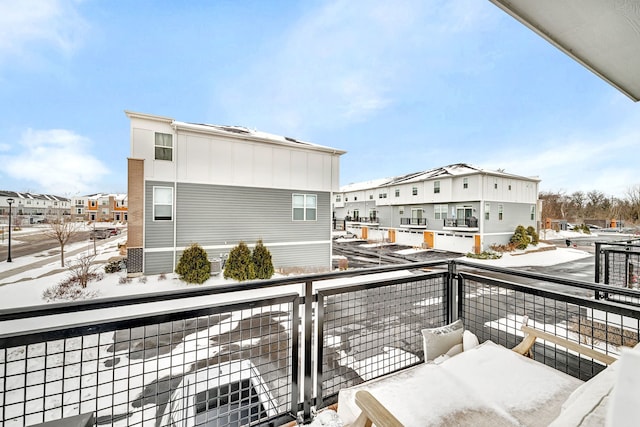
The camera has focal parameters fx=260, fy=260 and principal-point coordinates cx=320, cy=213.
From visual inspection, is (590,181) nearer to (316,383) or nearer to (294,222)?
(294,222)

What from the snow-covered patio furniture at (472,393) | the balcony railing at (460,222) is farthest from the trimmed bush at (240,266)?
the balcony railing at (460,222)

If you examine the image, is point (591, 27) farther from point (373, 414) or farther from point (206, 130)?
point (206, 130)

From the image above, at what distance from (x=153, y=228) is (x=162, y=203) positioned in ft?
2.77

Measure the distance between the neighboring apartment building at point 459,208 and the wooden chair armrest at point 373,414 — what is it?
1591 centimetres

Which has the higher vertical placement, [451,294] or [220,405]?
[451,294]

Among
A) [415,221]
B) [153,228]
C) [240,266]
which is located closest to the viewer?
[240,266]

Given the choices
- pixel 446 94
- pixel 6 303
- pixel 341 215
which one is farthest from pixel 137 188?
pixel 446 94

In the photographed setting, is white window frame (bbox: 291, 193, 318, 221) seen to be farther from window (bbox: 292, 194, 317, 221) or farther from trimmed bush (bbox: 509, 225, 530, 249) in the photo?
trimmed bush (bbox: 509, 225, 530, 249)

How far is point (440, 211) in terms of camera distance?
1703 centimetres

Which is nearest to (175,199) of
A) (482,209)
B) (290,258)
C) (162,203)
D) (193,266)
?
(162,203)

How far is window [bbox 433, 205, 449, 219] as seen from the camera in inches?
658

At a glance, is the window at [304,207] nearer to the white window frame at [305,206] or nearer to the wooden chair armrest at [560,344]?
the white window frame at [305,206]

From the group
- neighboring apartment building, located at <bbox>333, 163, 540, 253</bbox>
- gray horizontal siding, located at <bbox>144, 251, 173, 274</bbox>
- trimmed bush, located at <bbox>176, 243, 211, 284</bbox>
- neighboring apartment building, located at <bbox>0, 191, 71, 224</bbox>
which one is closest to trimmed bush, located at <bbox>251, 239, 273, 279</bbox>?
trimmed bush, located at <bbox>176, 243, 211, 284</bbox>

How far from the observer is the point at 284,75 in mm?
18000
